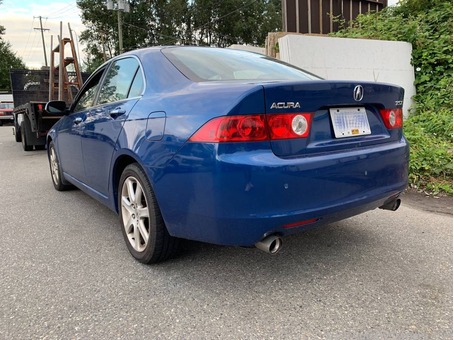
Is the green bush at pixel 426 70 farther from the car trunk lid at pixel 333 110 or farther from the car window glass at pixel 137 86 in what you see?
the car window glass at pixel 137 86

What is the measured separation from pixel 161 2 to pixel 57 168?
33.8 m

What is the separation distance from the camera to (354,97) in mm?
2420

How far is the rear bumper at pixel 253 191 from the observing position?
6.68ft

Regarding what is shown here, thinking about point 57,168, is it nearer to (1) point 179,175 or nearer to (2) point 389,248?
(1) point 179,175

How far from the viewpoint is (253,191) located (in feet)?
6.66

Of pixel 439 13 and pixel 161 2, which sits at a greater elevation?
pixel 161 2

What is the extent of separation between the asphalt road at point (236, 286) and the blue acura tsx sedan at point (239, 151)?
1.11ft

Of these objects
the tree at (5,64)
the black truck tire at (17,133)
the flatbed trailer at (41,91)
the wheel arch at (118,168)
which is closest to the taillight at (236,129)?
the wheel arch at (118,168)

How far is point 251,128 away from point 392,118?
126 centimetres

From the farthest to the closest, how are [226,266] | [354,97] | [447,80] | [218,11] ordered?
[218,11] → [447,80] → [226,266] → [354,97]

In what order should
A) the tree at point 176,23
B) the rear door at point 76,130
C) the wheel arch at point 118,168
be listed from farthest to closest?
1. the tree at point 176,23
2. the rear door at point 76,130
3. the wheel arch at point 118,168

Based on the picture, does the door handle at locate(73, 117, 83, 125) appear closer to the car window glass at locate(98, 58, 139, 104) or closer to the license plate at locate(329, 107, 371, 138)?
the car window glass at locate(98, 58, 139, 104)

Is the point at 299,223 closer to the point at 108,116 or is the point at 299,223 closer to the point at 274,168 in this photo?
the point at 274,168

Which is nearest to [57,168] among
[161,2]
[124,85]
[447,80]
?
[124,85]
